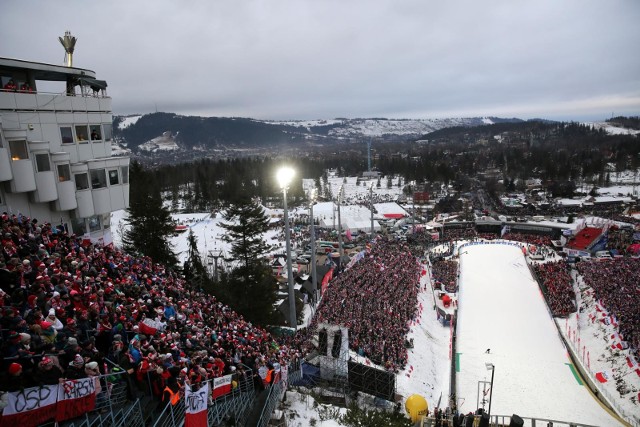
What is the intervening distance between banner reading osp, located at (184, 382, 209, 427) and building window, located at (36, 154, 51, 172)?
401 inches

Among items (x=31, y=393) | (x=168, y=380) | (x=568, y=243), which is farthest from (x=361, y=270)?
(x=568, y=243)

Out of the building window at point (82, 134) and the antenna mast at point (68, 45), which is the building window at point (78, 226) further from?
the antenna mast at point (68, 45)

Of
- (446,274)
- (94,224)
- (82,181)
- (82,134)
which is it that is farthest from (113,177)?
(446,274)

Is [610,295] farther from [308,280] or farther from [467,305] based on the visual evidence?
[308,280]

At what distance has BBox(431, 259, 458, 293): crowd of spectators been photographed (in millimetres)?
31812

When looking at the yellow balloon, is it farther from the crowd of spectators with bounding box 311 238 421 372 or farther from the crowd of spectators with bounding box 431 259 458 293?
the crowd of spectators with bounding box 431 259 458 293

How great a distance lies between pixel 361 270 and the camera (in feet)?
92.2

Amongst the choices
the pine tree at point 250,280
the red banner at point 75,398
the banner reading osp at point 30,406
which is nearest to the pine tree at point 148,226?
the pine tree at point 250,280

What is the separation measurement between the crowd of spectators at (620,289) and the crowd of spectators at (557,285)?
127 cm

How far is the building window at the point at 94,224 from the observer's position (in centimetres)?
1602

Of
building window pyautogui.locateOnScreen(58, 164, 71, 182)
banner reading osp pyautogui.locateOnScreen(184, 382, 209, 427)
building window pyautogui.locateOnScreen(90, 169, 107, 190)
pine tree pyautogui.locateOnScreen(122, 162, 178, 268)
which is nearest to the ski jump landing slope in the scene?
banner reading osp pyautogui.locateOnScreen(184, 382, 209, 427)

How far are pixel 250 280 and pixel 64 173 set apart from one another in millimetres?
10022

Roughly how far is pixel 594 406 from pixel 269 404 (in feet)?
50.7

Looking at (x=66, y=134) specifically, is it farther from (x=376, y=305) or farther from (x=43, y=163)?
(x=376, y=305)
